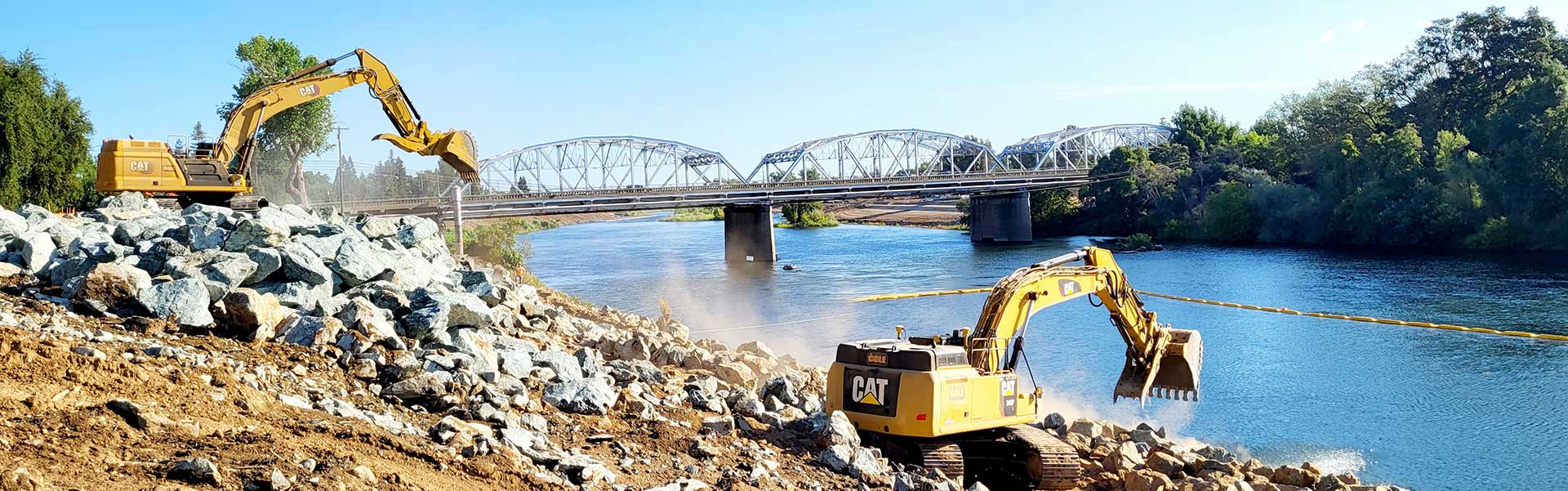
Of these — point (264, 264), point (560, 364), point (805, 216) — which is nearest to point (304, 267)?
point (264, 264)

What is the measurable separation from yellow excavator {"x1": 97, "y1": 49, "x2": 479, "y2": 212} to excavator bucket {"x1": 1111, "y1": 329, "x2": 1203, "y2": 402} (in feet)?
44.1

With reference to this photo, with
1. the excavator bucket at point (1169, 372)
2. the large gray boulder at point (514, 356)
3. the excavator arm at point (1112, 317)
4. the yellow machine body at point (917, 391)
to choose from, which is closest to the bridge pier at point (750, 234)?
the excavator bucket at point (1169, 372)

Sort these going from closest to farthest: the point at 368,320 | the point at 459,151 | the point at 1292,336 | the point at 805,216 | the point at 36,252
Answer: the point at 368,320 < the point at 36,252 < the point at 459,151 < the point at 1292,336 < the point at 805,216

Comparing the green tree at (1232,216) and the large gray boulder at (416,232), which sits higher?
the large gray boulder at (416,232)

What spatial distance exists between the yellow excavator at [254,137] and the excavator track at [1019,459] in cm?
1287

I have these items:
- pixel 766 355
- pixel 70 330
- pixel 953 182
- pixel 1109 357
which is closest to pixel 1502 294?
pixel 1109 357

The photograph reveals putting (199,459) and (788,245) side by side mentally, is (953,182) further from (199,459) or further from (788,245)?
(199,459)

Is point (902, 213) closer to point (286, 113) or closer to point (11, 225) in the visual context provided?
point (286, 113)

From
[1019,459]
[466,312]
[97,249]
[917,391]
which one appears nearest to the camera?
[917,391]

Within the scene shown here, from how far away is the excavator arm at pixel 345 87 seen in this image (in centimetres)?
2359

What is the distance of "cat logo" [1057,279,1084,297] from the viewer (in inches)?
646

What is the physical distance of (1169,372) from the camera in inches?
704

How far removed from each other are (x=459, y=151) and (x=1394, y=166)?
199 feet

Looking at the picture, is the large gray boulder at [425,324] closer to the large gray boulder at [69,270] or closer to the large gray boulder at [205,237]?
the large gray boulder at [69,270]
